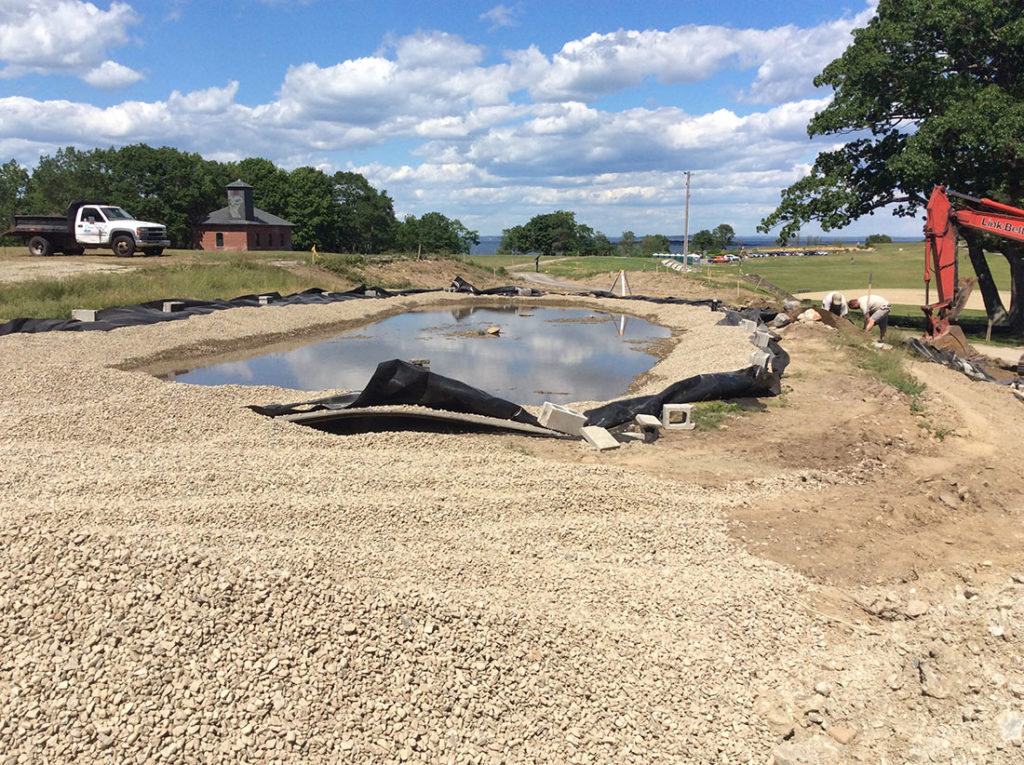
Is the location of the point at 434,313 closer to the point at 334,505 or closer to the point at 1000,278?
the point at 334,505

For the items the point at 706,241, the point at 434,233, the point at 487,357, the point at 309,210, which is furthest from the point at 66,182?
the point at 706,241

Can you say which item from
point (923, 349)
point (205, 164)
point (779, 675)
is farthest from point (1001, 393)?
point (205, 164)

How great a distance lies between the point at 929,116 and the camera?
58.2ft

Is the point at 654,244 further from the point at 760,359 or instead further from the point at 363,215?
the point at 760,359

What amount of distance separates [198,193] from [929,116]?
163 feet

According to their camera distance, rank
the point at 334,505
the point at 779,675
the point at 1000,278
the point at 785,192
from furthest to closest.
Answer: the point at 1000,278, the point at 785,192, the point at 334,505, the point at 779,675

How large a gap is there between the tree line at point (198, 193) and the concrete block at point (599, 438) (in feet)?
110

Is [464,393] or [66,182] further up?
[66,182]

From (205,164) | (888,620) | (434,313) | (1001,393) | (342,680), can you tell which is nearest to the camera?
(342,680)

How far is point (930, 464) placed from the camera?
321 inches

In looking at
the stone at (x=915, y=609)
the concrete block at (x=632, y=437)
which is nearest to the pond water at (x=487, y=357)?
the concrete block at (x=632, y=437)

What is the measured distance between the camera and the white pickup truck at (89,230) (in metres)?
27.9

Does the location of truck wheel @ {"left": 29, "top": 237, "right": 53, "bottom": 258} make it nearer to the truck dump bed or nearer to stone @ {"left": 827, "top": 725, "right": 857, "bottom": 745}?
the truck dump bed

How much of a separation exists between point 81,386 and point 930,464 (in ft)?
36.8
